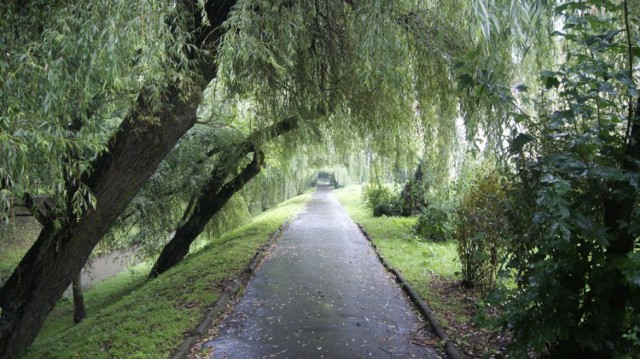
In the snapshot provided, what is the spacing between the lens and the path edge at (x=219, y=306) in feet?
15.8

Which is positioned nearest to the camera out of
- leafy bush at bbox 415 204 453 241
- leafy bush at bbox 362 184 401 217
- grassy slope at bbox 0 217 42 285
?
leafy bush at bbox 415 204 453 241

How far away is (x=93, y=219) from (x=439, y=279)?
5690 millimetres

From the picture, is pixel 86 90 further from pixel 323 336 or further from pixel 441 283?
pixel 441 283

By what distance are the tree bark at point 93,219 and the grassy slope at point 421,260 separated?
13.5 ft

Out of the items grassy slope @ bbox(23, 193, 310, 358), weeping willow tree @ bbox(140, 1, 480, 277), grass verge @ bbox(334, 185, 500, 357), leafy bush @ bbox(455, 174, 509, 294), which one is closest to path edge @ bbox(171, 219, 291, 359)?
grassy slope @ bbox(23, 193, 310, 358)

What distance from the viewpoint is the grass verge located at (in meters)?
5.00

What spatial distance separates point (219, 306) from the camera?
6266 millimetres

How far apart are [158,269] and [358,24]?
29.6ft

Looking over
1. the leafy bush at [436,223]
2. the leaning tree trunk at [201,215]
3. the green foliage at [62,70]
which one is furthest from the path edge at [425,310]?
the leaning tree trunk at [201,215]

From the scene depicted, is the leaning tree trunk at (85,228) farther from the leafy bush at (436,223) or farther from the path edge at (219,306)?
the leafy bush at (436,223)

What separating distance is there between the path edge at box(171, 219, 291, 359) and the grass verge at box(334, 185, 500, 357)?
294 cm

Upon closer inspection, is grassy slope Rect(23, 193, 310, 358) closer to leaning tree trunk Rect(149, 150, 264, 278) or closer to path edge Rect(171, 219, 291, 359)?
path edge Rect(171, 219, 291, 359)

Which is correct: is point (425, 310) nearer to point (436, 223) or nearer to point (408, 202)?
point (436, 223)

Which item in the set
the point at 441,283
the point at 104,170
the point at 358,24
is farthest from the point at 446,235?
the point at 104,170
